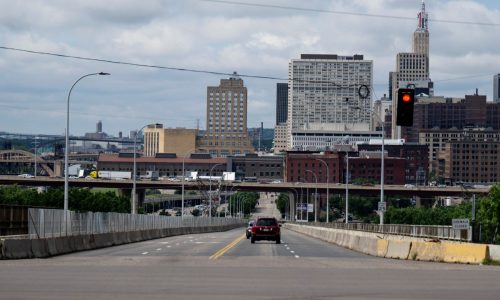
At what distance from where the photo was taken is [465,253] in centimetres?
3881

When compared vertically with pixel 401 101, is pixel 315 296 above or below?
below

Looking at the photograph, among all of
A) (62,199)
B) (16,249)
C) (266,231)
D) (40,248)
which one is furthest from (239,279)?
(62,199)

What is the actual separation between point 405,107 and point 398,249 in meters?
7.62

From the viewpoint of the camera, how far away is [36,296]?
2352 centimetres

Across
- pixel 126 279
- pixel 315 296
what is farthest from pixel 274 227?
pixel 315 296

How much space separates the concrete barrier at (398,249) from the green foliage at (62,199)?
105 m

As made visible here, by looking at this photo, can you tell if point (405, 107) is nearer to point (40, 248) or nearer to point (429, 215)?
point (40, 248)

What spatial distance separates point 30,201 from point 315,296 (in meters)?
134

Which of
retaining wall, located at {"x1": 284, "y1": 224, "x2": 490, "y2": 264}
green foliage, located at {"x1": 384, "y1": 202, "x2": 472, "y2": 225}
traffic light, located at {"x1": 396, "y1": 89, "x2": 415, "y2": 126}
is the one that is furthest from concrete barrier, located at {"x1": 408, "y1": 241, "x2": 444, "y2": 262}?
green foliage, located at {"x1": 384, "y1": 202, "x2": 472, "y2": 225}

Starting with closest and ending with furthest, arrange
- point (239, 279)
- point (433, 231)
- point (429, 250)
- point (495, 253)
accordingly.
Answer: point (239, 279) < point (495, 253) < point (429, 250) < point (433, 231)

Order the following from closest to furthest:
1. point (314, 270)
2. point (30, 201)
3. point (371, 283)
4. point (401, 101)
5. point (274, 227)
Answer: point (371, 283)
point (314, 270)
point (401, 101)
point (274, 227)
point (30, 201)

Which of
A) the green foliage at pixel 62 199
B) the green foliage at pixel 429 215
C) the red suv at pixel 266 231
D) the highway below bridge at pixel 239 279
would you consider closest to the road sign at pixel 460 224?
the red suv at pixel 266 231

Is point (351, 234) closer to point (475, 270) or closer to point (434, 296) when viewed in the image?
point (475, 270)

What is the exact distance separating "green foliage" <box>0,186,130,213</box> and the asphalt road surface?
111 m
